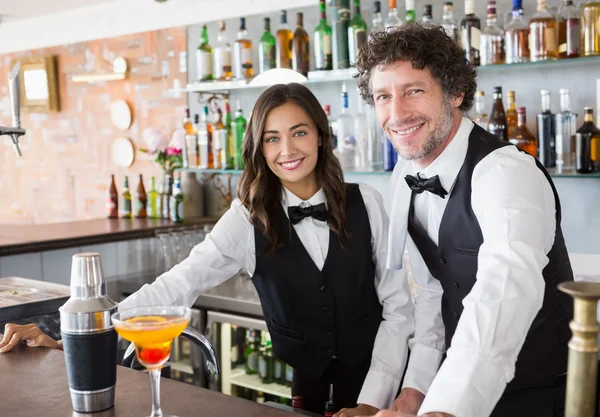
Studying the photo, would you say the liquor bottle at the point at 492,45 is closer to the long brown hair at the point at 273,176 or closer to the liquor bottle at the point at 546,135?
the liquor bottle at the point at 546,135

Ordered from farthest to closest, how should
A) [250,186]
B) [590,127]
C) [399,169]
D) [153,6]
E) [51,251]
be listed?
[153,6]
[51,251]
[590,127]
[250,186]
[399,169]

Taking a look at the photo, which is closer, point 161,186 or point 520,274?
point 520,274

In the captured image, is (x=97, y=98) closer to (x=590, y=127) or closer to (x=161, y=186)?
(x=161, y=186)

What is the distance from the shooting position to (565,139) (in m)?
2.89

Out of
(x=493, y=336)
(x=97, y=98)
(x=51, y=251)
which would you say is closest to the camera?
(x=493, y=336)

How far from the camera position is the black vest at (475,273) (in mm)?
1513

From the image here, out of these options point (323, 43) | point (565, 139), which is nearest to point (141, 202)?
point (323, 43)

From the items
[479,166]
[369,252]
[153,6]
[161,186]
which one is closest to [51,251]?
[161,186]

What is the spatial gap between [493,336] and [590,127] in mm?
2008

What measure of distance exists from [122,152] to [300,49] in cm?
202

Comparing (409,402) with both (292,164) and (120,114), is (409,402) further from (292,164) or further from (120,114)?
(120,114)

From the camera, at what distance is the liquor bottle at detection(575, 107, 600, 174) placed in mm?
2811

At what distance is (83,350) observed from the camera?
1.20 metres

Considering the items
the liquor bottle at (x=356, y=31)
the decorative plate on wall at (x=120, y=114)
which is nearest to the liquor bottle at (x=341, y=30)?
the liquor bottle at (x=356, y=31)
